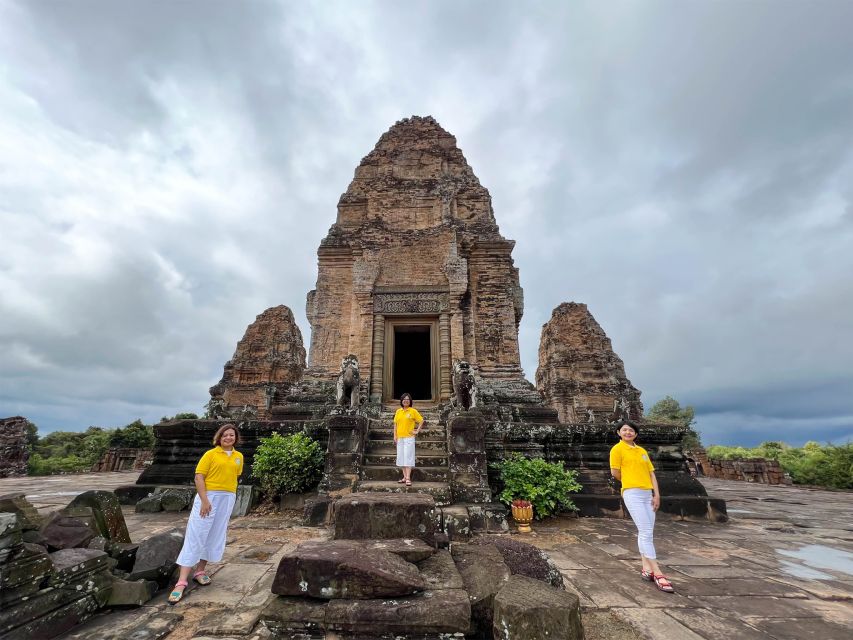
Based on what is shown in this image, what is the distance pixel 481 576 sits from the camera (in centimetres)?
291

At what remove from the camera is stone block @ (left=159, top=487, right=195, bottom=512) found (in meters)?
6.82

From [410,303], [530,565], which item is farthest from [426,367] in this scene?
[530,565]

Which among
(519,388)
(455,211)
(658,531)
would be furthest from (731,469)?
(455,211)

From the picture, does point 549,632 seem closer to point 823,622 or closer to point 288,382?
point 823,622

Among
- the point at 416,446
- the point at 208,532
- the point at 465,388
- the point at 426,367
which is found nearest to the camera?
the point at 208,532

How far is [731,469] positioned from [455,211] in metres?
17.7

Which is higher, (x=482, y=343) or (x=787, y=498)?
(x=482, y=343)

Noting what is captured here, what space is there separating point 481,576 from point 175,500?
636cm

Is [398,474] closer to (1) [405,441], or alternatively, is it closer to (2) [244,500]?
(1) [405,441]

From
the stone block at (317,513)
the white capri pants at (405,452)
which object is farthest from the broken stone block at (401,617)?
the white capri pants at (405,452)

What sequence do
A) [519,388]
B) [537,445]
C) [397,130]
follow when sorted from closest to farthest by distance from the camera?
[537,445]
[519,388]
[397,130]

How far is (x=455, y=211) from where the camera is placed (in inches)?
525

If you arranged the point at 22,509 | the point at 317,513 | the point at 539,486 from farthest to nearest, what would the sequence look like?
the point at 539,486 < the point at 317,513 < the point at 22,509

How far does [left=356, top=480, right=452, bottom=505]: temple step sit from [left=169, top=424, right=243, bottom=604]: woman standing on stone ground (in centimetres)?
273
